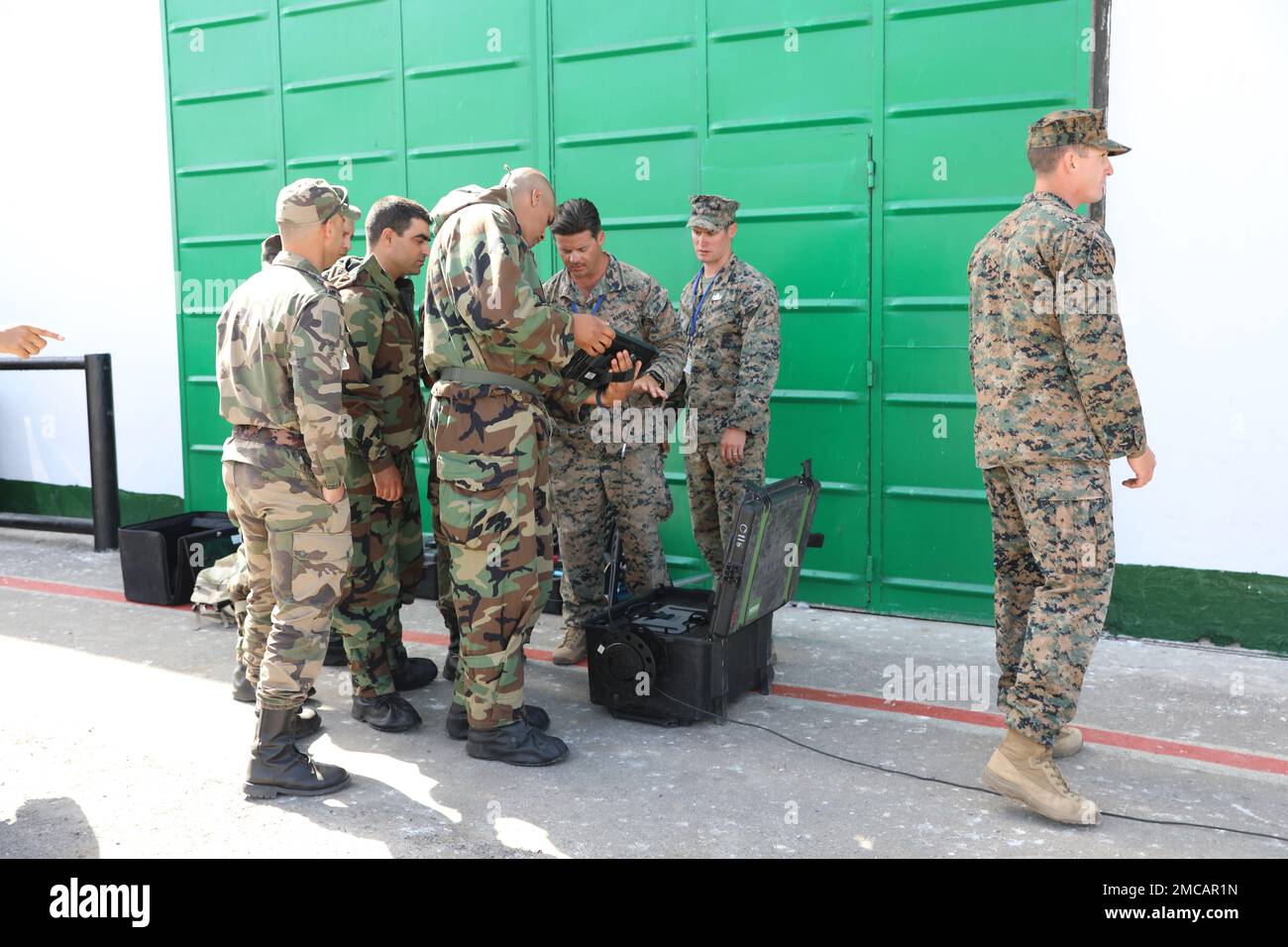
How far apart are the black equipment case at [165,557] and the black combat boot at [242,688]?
1.74 metres

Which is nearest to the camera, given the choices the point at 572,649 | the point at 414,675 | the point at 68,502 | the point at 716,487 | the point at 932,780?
the point at 932,780

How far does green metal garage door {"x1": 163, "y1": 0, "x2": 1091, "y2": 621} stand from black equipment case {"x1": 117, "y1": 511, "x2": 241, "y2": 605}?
239cm

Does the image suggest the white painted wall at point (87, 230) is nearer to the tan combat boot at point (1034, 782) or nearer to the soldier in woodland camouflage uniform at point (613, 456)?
the soldier in woodland camouflage uniform at point (613, 456)

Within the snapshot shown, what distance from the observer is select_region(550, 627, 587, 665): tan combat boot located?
545cm

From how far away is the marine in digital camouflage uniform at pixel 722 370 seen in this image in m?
5.34

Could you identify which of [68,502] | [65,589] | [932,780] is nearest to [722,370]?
Answer: [932,780]

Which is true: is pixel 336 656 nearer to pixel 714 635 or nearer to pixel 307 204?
pixel 714 635

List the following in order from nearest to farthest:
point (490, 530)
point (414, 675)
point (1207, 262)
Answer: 1. point (490, 530)
2. point (414, 675)
3. point (1207, 262)

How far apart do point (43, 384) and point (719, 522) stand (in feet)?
19.2

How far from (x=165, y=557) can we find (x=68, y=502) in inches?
107

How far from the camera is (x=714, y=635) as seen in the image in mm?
4473

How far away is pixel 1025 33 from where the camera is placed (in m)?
5.45

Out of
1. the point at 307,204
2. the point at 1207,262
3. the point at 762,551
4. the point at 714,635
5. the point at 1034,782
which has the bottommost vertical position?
the point at 1034,782

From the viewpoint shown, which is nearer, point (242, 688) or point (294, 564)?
point (294, 564)
